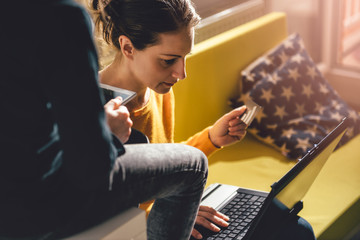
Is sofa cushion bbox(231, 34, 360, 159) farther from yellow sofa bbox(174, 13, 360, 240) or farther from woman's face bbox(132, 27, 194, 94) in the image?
woman's face bbox(132, 27, 194, 94)

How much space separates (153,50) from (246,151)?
104cm

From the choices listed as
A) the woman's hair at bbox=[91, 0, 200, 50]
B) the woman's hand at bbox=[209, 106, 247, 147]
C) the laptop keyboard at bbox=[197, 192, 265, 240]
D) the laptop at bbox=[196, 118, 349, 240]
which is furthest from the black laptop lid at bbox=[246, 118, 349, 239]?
the woman's hair at bbox=[91, 0, 200, 50]

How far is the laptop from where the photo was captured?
3.47ft

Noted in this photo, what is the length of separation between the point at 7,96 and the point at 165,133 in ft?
3.38

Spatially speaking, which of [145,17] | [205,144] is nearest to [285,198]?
[205,144]

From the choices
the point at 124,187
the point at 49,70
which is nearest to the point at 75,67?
the point at 49,70

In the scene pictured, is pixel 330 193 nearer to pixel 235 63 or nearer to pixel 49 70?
pixel 235 63

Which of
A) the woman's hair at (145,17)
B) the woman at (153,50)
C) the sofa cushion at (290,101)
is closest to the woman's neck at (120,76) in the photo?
the woman at (153,50)

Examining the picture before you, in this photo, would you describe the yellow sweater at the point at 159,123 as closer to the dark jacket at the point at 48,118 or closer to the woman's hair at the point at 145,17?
the woman's hair at the point at 145,17

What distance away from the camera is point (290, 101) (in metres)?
2.28

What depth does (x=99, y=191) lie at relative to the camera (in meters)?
0.75

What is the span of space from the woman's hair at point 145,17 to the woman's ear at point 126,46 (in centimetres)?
1

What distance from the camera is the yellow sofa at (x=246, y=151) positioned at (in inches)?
72.2

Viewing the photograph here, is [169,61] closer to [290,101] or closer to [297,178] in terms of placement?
[297,178]
